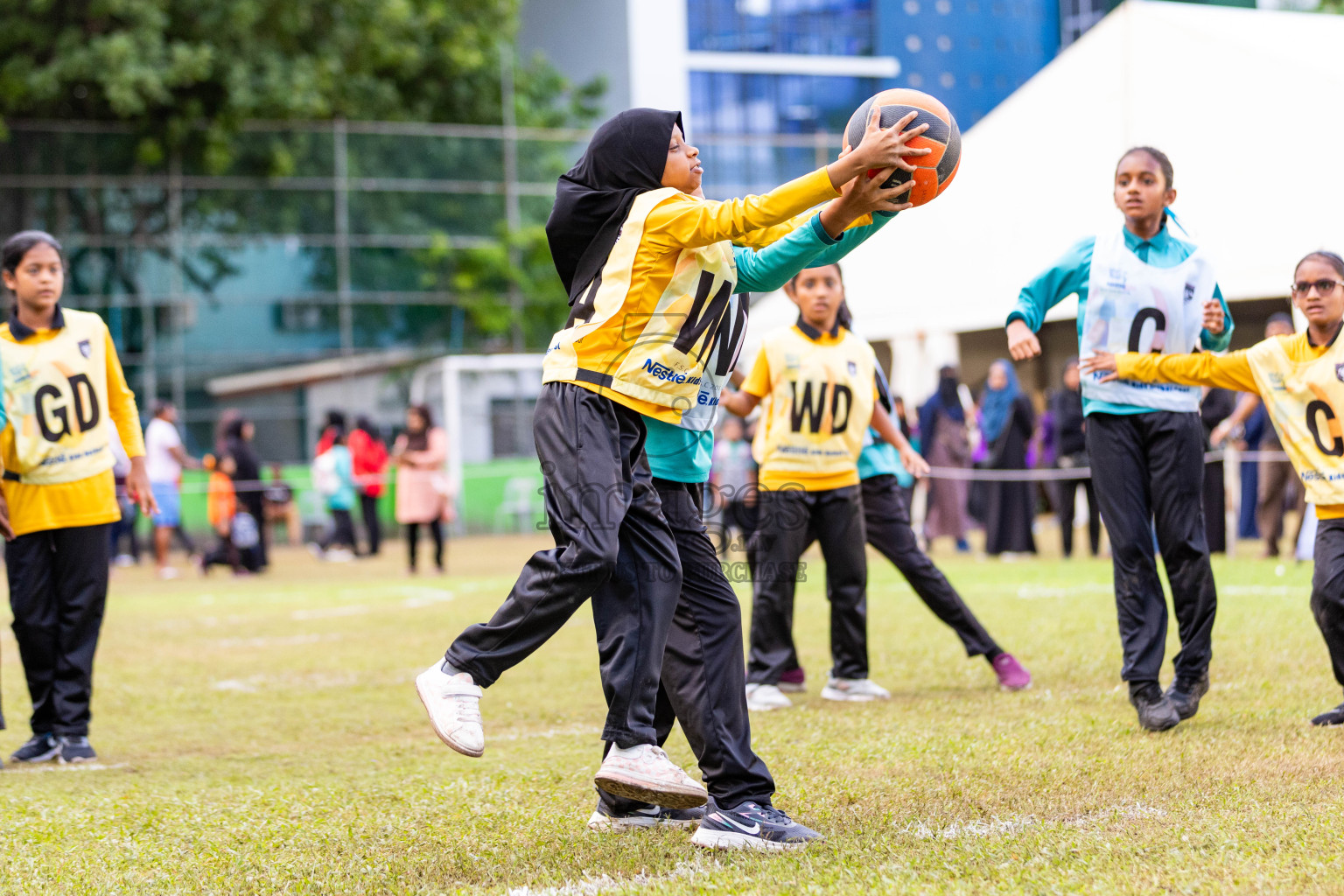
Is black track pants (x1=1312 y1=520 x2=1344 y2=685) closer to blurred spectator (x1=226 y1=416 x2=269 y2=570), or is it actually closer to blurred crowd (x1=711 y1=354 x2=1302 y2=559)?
blurred crowd (x1=711 y1=354 x2=1302 y2=559)

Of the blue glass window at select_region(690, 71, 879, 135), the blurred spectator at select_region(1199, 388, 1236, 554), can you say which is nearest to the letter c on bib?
the blurred spectator at select_region(1199, 388, 1236, 554)

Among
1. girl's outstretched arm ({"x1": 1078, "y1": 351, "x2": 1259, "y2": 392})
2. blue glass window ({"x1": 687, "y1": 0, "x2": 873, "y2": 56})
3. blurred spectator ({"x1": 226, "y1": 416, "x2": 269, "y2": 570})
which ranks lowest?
blurred spectator ({"x1": 226, "y1": 416, "x2": 269, "y2": 570})

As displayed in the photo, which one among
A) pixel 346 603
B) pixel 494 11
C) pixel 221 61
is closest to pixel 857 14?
pixel 494 11

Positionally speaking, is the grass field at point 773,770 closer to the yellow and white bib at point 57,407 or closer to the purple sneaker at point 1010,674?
the purple sneaker at point 1010,674

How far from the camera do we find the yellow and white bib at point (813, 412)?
733 centimetres

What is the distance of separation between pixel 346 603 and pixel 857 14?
37.6 meters

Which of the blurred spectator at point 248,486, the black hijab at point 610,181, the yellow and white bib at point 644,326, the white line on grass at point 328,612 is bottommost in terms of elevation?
the white line on grass at point 328,612

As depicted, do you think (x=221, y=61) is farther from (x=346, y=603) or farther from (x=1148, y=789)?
(x=1148, y=789)

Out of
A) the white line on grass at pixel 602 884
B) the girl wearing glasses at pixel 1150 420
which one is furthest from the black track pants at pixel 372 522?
the white line on grass at pixel 602 884

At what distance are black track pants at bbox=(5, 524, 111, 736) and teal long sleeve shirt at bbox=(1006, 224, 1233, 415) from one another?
4.05m

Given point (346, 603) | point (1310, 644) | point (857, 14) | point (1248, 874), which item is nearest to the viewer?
point (1248, 874)

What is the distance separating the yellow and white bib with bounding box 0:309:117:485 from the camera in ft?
20.6

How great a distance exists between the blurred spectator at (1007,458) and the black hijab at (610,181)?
42.8 ft

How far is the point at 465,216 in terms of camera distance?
2977 centimetres
